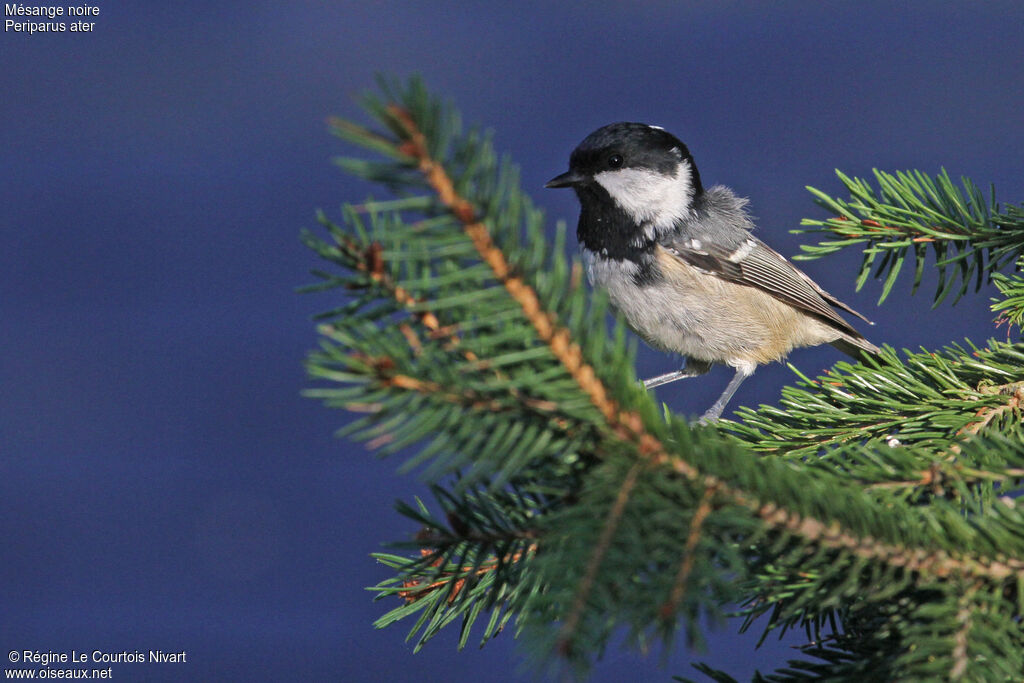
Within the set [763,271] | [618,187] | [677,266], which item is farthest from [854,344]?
[618,187]

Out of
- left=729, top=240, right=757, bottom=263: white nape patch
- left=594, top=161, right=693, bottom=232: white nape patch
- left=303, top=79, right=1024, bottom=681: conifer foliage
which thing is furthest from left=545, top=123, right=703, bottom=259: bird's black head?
left=303, top=79, right=1024, bottom=681: conifer foliage

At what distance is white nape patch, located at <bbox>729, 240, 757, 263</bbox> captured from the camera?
1.62 m

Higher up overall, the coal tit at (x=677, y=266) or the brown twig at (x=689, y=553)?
the coal tit at (x=677, y=266)

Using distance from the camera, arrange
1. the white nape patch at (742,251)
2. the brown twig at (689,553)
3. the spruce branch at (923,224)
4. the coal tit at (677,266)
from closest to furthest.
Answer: the brown twig at (689,553), the spruce branch at (923,224), the coal tit at (677,266), the white nape patch at (742,251)

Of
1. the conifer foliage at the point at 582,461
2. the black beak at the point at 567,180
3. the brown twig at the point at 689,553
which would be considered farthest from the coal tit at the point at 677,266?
the brown twig at the point at 689,553

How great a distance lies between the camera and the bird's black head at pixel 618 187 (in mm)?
1521

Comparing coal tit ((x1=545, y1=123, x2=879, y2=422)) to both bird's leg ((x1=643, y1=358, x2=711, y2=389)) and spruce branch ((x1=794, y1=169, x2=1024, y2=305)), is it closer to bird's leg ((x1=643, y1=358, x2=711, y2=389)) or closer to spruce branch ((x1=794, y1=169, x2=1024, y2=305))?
bird's leg ((x1=643, y1=358, x2=711, y2=389))

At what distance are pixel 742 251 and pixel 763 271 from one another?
6 centimetres

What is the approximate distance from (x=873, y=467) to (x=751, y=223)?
1.16 meters

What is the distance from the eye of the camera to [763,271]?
1659 mm

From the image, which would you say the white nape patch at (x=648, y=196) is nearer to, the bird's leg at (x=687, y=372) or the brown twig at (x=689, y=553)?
the bird's leg at (x=687, y=372)

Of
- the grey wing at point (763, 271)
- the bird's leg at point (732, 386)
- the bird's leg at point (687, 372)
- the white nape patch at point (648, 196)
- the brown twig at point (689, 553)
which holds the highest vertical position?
the white nape patch at point (648, 196)

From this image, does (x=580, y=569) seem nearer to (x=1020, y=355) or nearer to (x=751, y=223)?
(x=1020, y=355)

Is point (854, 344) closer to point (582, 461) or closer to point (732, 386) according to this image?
point (732, 386)
